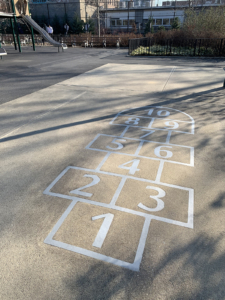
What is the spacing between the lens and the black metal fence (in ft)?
68.3

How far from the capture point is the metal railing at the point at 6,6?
22.4 metres

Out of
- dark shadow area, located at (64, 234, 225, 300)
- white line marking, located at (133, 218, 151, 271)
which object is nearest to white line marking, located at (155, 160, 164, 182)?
white line marking, located at (133, 218, 151, 271)

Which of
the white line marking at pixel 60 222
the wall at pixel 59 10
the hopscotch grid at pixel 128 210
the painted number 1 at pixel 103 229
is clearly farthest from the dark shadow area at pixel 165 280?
the wall at pixel 59 10

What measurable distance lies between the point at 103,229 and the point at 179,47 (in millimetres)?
23488

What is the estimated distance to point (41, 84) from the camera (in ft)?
39.1

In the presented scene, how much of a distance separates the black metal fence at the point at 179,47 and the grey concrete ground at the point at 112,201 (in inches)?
590

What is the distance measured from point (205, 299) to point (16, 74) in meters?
15.1

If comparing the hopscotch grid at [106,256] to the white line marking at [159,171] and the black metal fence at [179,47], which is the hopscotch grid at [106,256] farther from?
the black metal fence at [179,47]

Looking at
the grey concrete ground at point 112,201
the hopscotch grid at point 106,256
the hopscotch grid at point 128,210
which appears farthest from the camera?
the hopscotch grid at point 128,210

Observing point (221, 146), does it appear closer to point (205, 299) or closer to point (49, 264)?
point (205, 299)

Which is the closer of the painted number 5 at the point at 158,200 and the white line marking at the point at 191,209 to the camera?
the white line marking at the point at 191,209

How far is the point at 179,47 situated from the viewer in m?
22.9

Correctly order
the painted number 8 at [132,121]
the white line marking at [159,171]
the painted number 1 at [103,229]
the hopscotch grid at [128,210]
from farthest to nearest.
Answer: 1. the painted number 8 at [132,121]
2. the white line marking at [159,171]
3. the hopscotch grid at [128,210]
4. the painted number 1 at [103,229]

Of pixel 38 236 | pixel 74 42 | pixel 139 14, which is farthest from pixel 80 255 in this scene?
pixel 139 14
